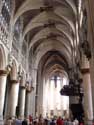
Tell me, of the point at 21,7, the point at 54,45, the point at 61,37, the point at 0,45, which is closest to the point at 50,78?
the point at 54,45

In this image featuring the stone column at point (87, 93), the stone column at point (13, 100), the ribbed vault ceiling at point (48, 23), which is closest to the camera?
the stone column at point (87, 93)

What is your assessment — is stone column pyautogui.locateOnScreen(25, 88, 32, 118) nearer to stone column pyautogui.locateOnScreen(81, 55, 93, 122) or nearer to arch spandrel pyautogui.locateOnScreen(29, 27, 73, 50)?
arch spandrel pyautogui.locateOnScreen(29, 27, 73, 50)

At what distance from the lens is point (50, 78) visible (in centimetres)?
4306

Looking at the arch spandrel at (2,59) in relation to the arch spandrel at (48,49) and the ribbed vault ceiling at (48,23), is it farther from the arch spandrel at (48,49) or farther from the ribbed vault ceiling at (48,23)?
the arch spandrel at (48,49)

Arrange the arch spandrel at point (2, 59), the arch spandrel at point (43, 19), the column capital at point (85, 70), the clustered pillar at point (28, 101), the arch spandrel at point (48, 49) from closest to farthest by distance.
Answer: the column capital at point (85, 70) → the arch spandrel at point (2, 59) → the arch spandrel at point (43, 19) → the clustered pillar at point (28, 101) → the arch spandrel at point (48, 49)

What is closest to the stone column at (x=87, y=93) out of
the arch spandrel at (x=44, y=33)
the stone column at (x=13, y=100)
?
the stone column at (x=13, y=100)

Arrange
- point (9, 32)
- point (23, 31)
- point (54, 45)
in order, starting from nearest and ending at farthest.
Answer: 1. point (9, 32)
2. point (23, 31)
3. point (54, 45)

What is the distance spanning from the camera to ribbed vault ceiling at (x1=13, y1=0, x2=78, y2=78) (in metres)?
18.3

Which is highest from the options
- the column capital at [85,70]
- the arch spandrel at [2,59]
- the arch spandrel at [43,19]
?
the arch spandrel at [43,19]

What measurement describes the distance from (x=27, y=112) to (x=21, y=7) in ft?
41.3

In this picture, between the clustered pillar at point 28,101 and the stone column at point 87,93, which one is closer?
the stone column at point 87,93

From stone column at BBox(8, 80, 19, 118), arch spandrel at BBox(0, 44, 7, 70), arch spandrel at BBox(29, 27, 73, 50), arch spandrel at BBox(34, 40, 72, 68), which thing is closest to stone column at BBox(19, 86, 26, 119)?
stone column at BBox(8, 80, 19, 118)

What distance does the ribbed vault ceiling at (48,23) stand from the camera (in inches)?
722

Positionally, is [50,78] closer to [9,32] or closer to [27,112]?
[27,112]
